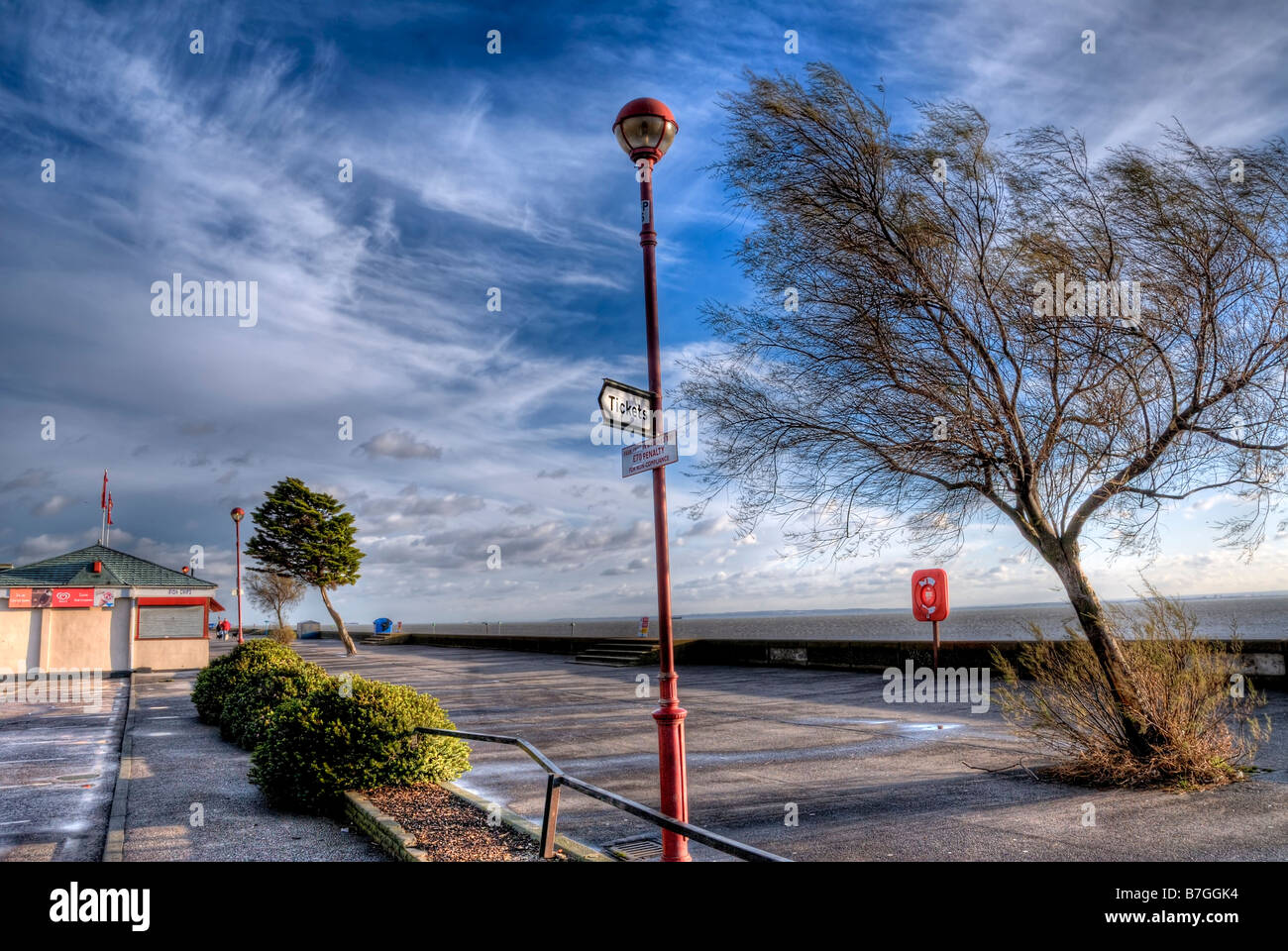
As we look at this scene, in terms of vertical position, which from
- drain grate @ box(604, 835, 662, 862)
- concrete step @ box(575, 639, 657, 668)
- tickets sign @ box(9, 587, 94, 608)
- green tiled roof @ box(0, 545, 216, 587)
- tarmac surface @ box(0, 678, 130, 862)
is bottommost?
concrete step @ box(575, 639, 657, 668)

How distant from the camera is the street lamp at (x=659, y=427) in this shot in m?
6.04

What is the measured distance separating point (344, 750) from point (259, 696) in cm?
552

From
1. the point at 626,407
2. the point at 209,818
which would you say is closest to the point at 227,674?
the point at 209,818

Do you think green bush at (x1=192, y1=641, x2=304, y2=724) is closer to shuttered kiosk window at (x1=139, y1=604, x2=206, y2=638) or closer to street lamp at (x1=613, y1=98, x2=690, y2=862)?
street lamp at (x1=613, y1=98, x2=690, y2=862)

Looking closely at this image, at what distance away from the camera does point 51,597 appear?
2889 cm

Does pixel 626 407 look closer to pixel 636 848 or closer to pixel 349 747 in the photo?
pixel 636 848

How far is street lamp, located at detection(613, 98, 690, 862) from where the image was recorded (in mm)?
6043

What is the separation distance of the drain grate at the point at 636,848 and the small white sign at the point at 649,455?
293cm

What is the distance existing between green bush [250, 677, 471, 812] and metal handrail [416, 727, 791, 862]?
0.99 ft

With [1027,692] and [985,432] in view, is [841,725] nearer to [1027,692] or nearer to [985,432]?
[1027,692]

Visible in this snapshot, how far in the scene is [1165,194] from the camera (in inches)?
363

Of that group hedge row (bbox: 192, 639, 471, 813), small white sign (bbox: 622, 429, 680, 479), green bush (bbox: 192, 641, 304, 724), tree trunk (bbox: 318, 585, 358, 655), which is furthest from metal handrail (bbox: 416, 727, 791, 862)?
tree trunk (bbox: 318, 585, 358, 655)

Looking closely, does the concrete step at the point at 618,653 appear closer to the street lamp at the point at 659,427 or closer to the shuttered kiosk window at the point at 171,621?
the shuttered kiosk window at the point at 171,621
